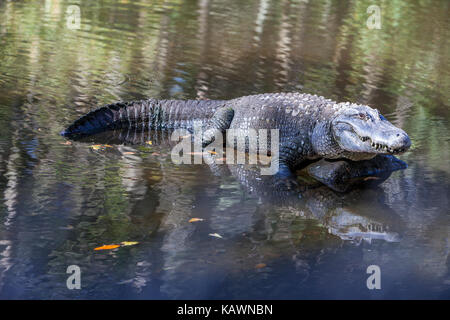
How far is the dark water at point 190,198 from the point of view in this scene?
4254 millimetres

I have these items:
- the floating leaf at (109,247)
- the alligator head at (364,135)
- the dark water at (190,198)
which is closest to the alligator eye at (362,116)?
the alligator head at (364,135)

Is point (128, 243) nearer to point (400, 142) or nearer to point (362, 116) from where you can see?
point (400, 142)

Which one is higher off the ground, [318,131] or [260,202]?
[318,131]

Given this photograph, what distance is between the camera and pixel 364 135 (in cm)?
619

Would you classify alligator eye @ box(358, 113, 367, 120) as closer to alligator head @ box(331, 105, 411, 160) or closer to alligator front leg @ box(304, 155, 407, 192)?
alligator head @ box(331, 105, 411, 160)

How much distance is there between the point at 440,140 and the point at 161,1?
1085 centimetres

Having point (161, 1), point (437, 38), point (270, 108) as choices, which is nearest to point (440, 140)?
point (270, 108)

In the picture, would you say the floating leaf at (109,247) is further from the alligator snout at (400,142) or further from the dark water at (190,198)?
the alligator snout at (400,142)

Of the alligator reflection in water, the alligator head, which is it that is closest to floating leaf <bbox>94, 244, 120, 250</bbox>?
the alligator reflection in water

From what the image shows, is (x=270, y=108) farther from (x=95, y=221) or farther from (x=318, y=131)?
(x=95, y=221)

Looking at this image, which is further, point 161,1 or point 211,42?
point 161,1

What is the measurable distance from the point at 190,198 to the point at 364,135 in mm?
1954

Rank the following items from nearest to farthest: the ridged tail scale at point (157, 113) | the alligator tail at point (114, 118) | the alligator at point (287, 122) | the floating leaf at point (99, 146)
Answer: the alligator at point (287, 122)
the floating leaf at point (99, 146)
the alligator tail at point (114, 118)
the ridged tail scale at point (157, 113)
